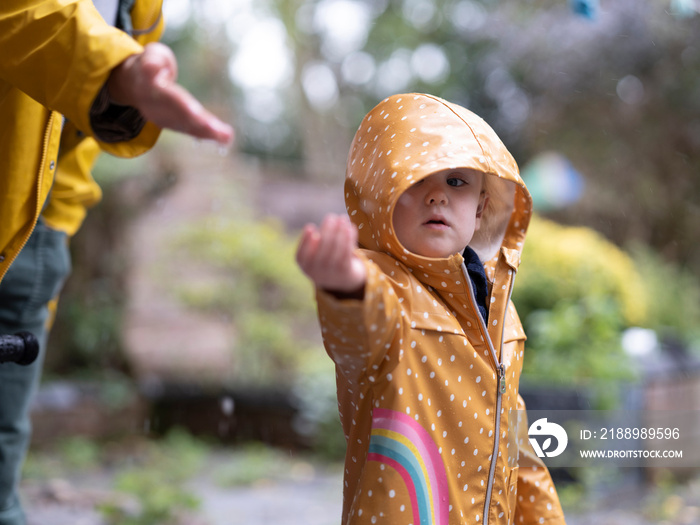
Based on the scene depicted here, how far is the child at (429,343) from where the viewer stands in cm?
117

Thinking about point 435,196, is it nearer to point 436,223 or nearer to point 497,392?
point 436,223

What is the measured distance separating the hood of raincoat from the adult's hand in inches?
11.2

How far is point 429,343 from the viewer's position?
4.00 feet

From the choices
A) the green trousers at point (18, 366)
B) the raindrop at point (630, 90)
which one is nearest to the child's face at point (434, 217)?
the green trousers at point (18, 366)

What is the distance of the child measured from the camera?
1.17m

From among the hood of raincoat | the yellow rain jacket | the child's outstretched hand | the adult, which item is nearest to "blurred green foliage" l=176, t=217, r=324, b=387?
the adult

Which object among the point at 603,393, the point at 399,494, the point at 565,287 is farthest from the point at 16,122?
the point at 565,287

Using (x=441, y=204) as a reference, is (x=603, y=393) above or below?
above

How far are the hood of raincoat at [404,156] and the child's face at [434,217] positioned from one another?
5cm

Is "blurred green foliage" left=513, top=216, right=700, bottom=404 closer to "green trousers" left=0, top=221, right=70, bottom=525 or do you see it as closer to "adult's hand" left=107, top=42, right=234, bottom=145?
"green trousers" left=0, top=221, right=70, bottom=525

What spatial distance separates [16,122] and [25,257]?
1.73 feet

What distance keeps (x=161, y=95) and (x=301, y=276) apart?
4122 millimetres

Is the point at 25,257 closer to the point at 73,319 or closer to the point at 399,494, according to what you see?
the point at 399,494

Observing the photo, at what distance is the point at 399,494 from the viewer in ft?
3.84
